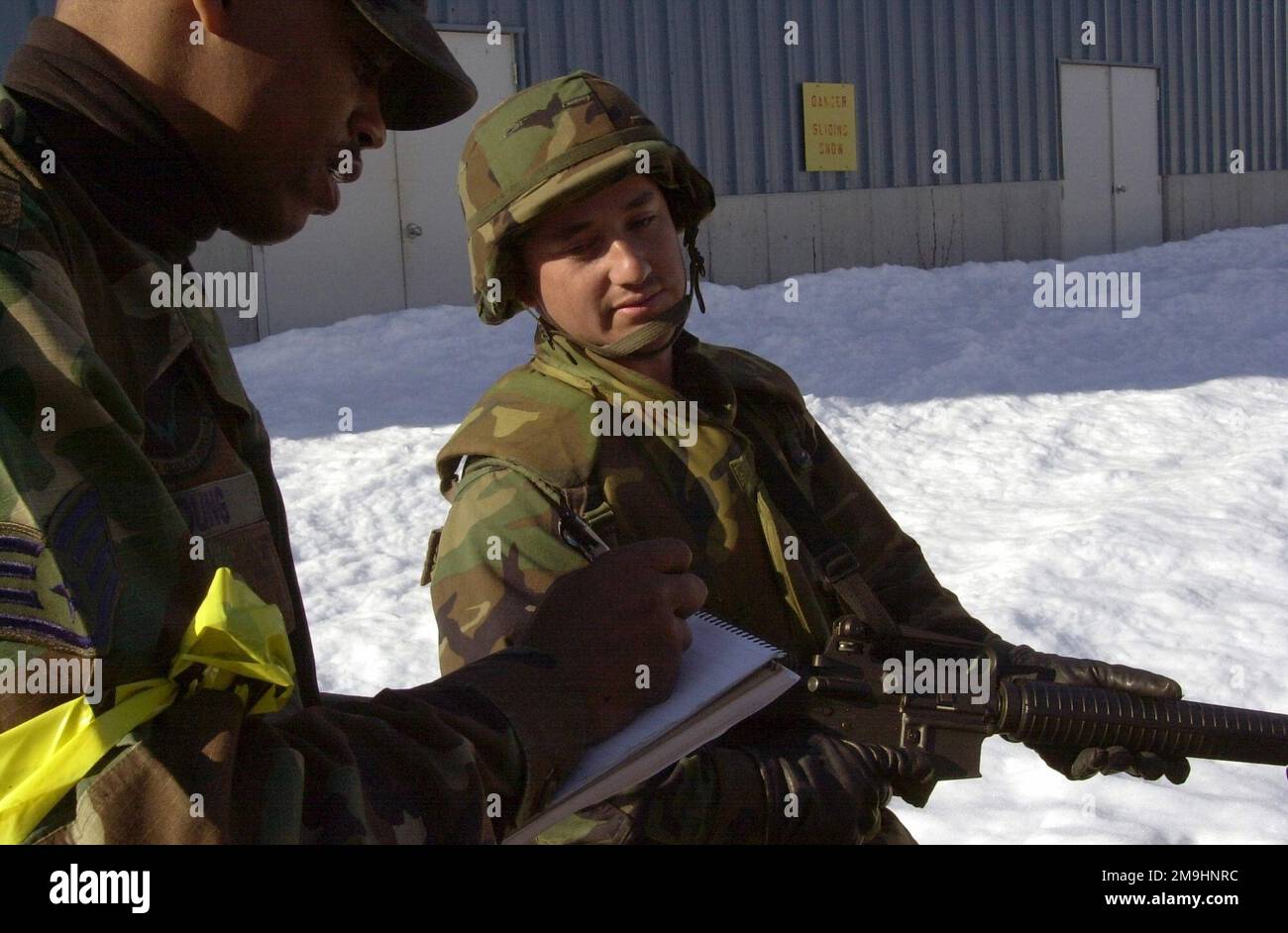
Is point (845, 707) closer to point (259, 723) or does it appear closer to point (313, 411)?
point (259, 723)

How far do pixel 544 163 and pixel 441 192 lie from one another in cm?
698

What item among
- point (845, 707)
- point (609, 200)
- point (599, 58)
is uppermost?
point (599, 58)

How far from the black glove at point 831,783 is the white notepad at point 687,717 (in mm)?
697

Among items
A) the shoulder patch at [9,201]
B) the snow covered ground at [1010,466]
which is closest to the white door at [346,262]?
the snow covered ground at [1010,466]

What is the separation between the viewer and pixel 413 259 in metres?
9.04

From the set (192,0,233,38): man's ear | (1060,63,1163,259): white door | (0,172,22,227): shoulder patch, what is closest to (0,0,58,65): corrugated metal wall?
(192,0,233,38): man's ear

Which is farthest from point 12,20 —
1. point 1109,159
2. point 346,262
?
point 1109,159

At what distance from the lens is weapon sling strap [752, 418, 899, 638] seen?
2.16m

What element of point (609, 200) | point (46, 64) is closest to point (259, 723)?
point (46, 64)

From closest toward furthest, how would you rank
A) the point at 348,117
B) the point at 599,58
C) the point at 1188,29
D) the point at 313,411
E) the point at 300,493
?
1. the point at 348,117
2. the point at 300,493
3. the point at 313,411
4. the point at 599,58
5. the point at 1188,29

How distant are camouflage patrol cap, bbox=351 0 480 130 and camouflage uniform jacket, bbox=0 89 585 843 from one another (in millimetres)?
292

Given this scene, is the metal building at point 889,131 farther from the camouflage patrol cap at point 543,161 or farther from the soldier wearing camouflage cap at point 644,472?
the soldier wearing camouflage cap at point 644,472

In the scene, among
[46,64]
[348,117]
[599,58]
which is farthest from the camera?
[599,58]

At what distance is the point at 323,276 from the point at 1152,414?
514 centimetres
